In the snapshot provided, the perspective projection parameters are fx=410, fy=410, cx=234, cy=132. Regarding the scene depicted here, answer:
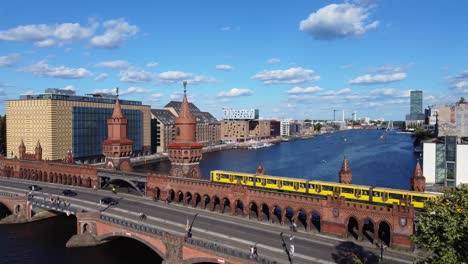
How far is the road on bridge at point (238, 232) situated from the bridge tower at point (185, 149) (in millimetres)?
7182

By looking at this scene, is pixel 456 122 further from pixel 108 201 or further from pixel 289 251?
pixel 108 201

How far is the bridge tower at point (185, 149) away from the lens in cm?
7075

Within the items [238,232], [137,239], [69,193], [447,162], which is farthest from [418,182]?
[69,193]

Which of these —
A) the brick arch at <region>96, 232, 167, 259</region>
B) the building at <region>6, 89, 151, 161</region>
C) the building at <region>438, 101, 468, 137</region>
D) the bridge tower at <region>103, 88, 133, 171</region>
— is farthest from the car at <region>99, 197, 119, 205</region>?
the building at <region>438, 101, 468, 137</region>

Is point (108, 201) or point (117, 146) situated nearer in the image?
point (108, 201)

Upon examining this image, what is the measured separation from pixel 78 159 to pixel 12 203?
2614 inches

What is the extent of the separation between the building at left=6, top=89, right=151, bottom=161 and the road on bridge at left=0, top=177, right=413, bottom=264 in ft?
210

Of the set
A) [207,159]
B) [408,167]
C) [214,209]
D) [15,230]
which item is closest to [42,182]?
[15,230]

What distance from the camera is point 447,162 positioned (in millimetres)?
87500

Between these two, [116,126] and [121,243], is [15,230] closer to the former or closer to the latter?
[121,243]

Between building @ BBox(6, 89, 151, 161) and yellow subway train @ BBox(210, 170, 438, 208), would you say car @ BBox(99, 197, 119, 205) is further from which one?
building @ BBox(6, 89, 151, 161)

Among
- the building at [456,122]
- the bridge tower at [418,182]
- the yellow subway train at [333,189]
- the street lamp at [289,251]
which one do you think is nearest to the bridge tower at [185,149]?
the yellow subway train at [333,189]

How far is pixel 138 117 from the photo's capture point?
16300 cm

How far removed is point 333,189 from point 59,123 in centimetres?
9933
